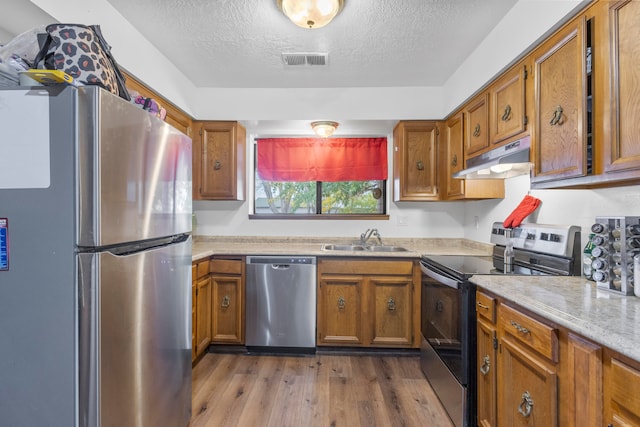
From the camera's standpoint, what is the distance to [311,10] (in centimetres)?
155

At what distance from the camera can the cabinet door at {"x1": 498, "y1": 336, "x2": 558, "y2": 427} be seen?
1070mm

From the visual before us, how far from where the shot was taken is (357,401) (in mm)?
→ 1944

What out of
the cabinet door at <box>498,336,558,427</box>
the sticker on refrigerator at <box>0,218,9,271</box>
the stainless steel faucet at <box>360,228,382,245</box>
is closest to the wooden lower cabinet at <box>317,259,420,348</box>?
the stainless steel faucet at <box>360,228,382,245</box>

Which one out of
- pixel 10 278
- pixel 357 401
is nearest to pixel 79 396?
pixel 10 278

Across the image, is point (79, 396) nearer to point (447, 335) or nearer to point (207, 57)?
point (447, 335)

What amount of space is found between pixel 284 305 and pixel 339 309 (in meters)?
0.48

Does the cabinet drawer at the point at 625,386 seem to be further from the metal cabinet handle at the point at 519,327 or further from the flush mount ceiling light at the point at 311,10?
the flush mount ceiling light at the point at 311,10

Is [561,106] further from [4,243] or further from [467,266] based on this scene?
[4,243]

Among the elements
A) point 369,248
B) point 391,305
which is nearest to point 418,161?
point 369,248

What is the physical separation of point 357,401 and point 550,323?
1343 mm

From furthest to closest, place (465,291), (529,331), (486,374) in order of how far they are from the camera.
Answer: (465,291) < (486,374) < (529,331)

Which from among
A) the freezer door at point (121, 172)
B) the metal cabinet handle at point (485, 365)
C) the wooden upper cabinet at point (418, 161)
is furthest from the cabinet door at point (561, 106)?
the freezer door at point (121, 172)

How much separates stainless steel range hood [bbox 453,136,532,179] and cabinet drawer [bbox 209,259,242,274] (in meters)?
1.93

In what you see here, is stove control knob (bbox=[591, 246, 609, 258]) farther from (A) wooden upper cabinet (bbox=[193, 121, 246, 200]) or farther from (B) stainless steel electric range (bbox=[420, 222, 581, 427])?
(A) wooden upper cabinet (bbox=[193, 121, 246, 200])
